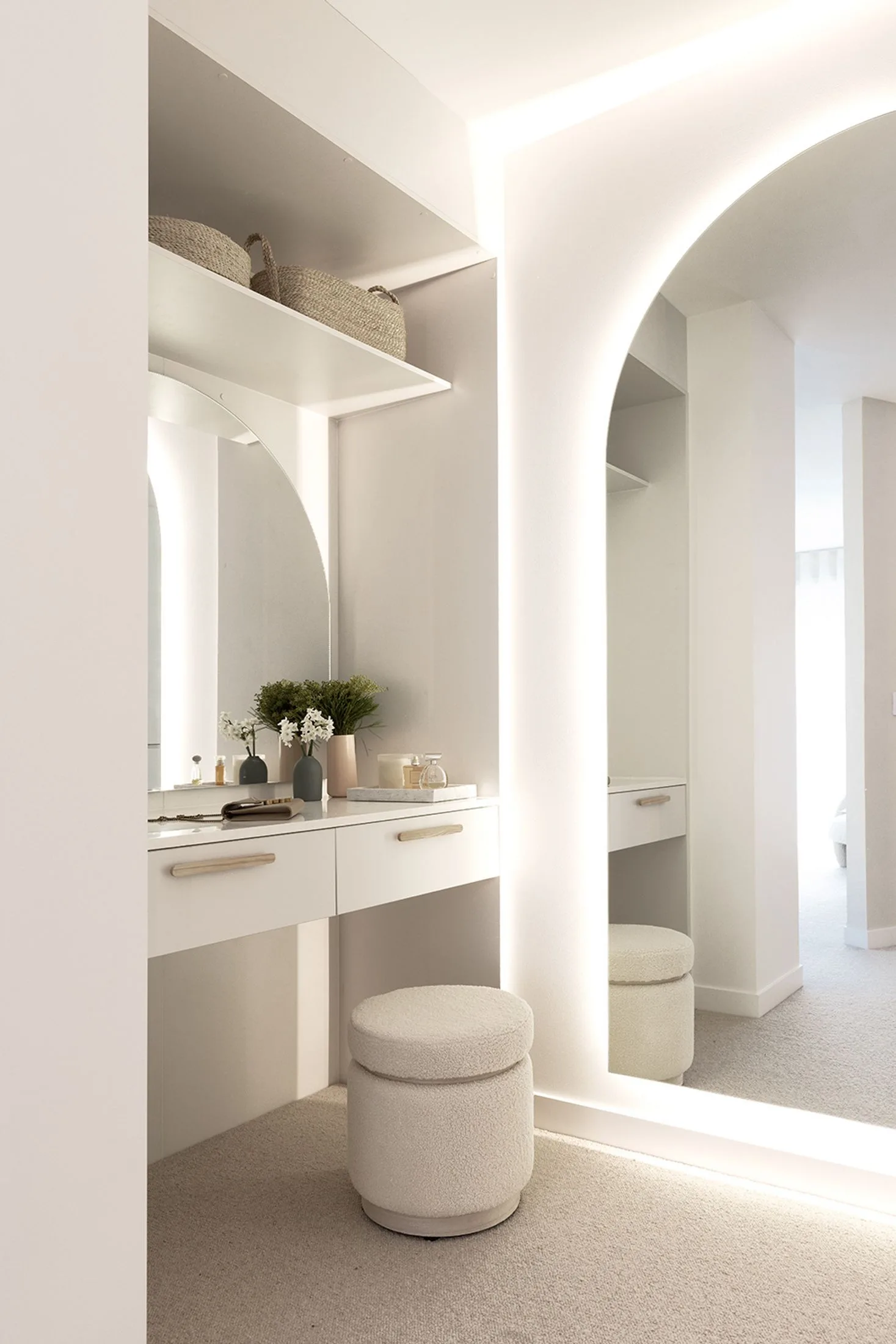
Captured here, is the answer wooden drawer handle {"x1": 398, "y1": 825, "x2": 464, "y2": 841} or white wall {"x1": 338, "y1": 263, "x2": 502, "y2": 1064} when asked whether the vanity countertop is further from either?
white wall {"x1": 338, "y1": 263, "x2": 502, "y2": 1064}

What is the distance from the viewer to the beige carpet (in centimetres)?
169

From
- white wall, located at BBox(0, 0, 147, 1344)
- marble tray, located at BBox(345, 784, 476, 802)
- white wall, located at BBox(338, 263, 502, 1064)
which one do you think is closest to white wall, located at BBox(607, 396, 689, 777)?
white wall, located at BBox(338, 263, 502, 1064)

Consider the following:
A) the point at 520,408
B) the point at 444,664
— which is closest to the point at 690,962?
the point at 444,664

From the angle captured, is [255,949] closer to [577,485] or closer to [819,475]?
[577,485]

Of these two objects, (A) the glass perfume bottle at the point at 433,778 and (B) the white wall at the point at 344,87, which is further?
(A) the glass perfume bottle at the point at 433,778

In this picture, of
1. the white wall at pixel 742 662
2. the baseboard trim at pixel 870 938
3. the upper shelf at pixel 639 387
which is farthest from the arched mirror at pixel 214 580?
the baseboard trim at pixel 870 938

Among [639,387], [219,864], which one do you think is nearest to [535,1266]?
[219,864]

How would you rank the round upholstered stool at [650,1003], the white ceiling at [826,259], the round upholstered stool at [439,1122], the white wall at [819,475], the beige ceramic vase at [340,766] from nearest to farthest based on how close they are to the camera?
the round upholstered stool at [439,1122]
the white ceiling at [826,259]
the white wall at [819,475]
the round upholstered stool at [650,1003]
the beige ceramic vase at [340,766]

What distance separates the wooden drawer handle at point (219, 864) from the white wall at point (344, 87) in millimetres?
1469

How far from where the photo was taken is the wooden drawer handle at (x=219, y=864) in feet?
5.80

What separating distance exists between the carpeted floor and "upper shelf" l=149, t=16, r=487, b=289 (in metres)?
1.82

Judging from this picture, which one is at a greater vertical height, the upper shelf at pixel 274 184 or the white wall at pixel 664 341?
the upper shelf at pixel 274 184

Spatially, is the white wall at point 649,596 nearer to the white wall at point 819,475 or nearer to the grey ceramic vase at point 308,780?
the white wall at point 819,475

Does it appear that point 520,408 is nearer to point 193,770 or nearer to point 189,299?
point 189,299
